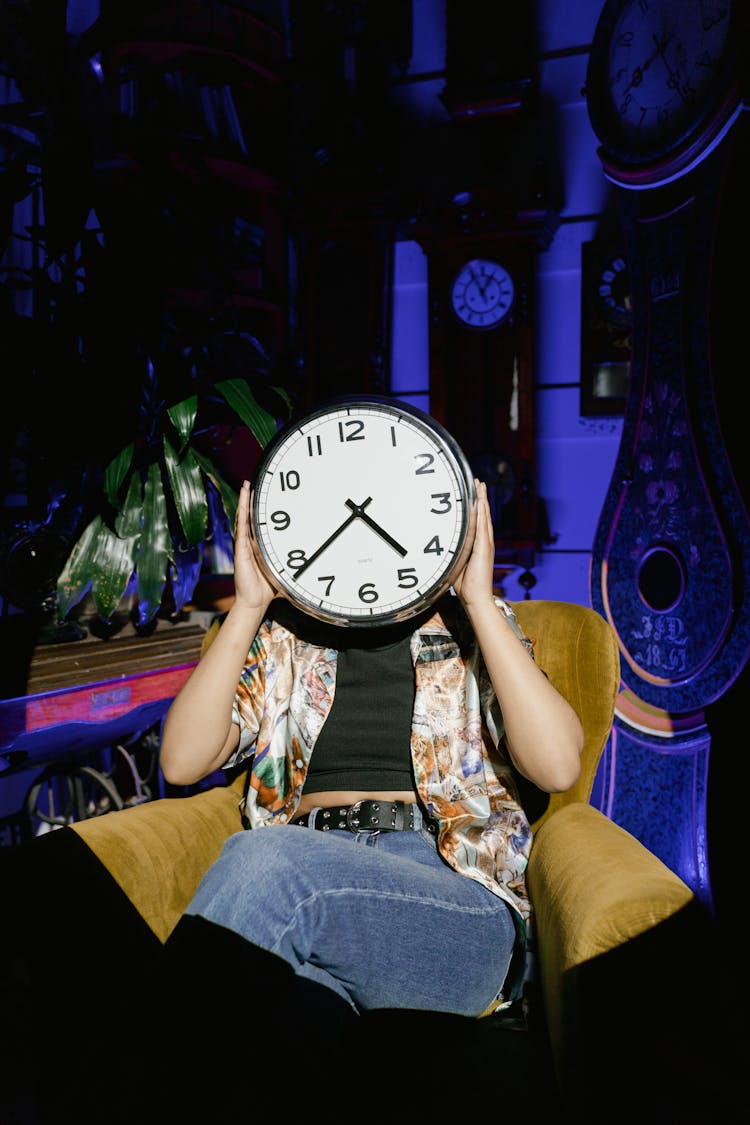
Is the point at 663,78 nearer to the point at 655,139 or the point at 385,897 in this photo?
the point at 655,139

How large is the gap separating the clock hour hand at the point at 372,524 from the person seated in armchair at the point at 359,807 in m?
0.09

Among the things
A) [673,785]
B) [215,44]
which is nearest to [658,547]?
[673,785]

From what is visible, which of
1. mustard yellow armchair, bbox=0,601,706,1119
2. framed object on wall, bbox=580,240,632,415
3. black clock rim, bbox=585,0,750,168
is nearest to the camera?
mustard yellow armchair, bbox=0,601,706,1119

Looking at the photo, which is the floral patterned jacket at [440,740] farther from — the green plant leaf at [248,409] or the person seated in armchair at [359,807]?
the green plant leaf at [248,409]

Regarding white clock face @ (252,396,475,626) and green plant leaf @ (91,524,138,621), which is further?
green plant leaf @ (91,524,138,621)

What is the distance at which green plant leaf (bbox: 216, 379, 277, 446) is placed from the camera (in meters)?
1.68

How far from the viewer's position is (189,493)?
171cm

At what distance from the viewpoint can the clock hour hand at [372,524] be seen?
45.3 inches

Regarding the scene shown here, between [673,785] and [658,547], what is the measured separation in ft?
1.98

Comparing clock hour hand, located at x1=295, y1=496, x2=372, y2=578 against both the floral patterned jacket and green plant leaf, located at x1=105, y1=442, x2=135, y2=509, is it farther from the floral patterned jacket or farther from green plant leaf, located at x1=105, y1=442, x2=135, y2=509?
green plant leaf, located at x1=105, y1=442, x2=135, y2=509

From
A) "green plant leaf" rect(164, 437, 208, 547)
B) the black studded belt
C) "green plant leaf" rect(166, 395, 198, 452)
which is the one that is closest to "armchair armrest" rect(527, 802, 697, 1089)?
the black studded belt

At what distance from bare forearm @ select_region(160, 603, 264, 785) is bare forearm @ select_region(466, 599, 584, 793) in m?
0.34

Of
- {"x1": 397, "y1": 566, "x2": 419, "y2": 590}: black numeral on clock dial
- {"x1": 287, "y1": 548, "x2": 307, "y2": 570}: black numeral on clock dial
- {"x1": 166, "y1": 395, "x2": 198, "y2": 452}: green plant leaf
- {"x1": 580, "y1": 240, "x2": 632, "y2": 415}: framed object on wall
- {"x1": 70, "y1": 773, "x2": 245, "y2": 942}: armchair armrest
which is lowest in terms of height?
{"x1": 70, "y1": 773, "x2": 245, "y2": 942}: armchair armrest

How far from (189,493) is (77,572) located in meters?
0.28
